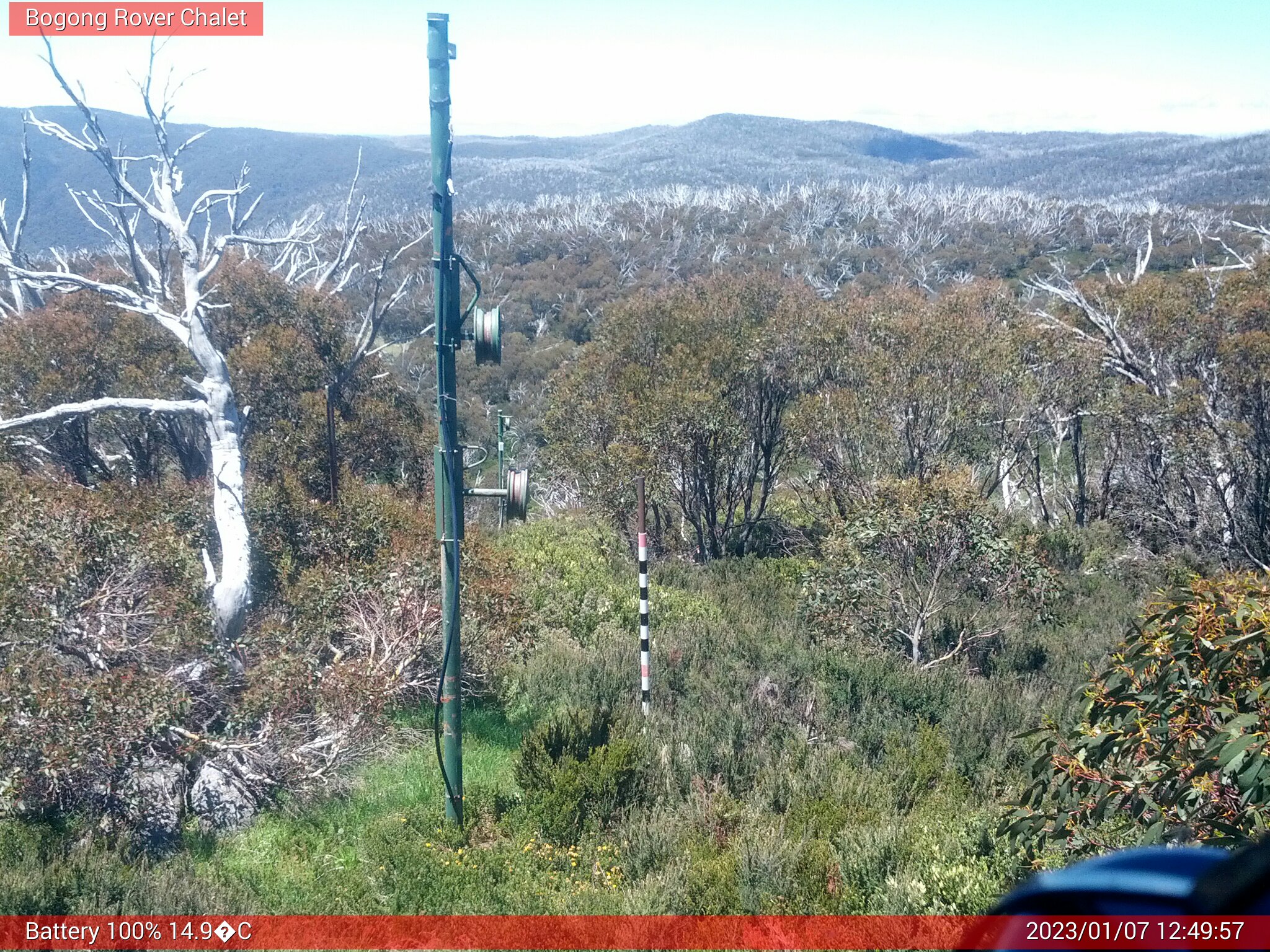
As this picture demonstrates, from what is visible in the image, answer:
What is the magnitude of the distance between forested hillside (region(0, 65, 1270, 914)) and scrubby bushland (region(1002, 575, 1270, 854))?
2 cm

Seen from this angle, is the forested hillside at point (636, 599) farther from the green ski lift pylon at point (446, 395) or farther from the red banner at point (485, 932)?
the green ski lift pylon at point (446, 395)

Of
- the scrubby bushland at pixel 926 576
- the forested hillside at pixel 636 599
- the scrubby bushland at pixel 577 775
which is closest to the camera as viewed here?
the forested hillside at pixel 636 599

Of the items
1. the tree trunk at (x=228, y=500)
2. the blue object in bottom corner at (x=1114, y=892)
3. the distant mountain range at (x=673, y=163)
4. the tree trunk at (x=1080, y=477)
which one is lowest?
the tree trunk at (x=1080, y=477)

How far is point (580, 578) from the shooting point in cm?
1262

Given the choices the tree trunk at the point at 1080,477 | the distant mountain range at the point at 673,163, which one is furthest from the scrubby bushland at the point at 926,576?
the distant mountain range at the point at 673,163

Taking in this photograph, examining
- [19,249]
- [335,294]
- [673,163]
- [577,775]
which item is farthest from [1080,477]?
[673,163]

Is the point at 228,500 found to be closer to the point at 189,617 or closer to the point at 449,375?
the point at 189,617

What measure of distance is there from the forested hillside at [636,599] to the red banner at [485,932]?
140 millimetres

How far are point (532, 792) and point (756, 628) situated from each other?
5960 millimetres

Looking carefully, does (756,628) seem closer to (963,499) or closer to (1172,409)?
(963,499)

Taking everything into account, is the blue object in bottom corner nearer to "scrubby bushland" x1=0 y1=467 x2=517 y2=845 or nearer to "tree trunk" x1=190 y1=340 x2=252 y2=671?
"scrubby bushland" x1=0 y1=467 x2=517 y2=845

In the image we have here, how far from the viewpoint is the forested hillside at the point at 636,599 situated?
15.7 ft

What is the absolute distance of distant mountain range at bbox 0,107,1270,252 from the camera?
3221 inches

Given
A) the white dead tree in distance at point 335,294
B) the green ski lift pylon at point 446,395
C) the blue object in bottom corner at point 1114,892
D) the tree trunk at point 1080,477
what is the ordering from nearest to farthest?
the blue object in bottom corner at point 1114,892 < the green ski lift pylon at point 446,395 < the white dead tree in distance at point 335,294 < the tree trunk at point 1080,477
